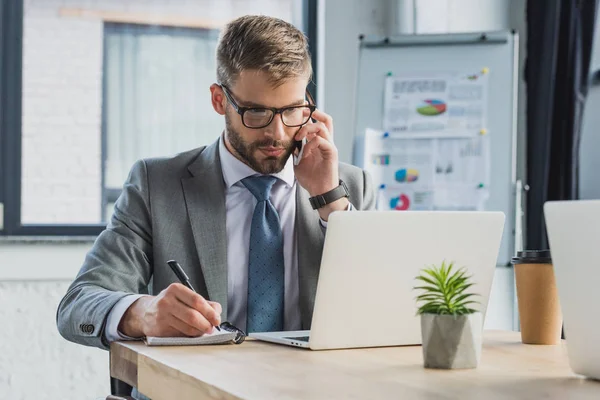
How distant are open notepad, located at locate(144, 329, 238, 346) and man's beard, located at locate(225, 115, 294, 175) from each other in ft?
1.90

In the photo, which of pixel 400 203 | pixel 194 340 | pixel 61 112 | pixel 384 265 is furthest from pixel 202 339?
pixel 61 112

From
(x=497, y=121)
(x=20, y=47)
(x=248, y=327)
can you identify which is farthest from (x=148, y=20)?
(x=248, y=327)

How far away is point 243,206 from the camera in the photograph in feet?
6.36

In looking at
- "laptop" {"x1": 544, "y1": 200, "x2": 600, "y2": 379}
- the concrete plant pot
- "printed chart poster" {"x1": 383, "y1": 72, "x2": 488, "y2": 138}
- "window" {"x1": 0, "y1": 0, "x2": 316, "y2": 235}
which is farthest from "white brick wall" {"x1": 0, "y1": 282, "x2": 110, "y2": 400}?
"laptop" {"x1": 544, "y1": 200, "x2": 600, "y2": 379}

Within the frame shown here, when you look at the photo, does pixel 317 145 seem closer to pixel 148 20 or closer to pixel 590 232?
pixel 590 232

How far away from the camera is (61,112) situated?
349cm

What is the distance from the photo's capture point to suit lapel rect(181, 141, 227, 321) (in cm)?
182

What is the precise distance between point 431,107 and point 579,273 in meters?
2.37

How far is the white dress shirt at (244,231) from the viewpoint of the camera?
187 centimetres

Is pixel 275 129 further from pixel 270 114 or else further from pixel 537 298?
pixel 537 298

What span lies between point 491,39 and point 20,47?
6.18 feet

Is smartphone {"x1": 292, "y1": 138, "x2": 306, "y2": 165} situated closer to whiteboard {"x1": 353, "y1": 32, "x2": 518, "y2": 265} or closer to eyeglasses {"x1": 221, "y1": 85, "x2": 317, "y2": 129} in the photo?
eyeglasses {"x1": 221, "y1": 85, "x2": 317, "y2": 129}

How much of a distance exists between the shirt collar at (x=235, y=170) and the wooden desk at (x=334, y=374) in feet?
1.89

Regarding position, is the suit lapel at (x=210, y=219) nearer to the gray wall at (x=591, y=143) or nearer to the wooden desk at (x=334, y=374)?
the wooden desk at (x=334, y=374)
